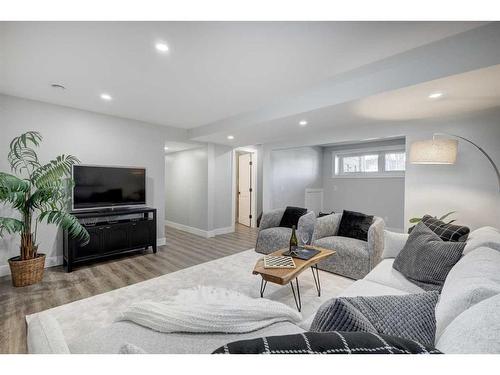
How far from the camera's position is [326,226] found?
10.6 ft

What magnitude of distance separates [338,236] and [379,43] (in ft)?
7.69

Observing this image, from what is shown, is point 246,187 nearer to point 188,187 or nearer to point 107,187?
point 188,187

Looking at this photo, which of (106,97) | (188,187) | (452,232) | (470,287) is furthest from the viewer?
(188,187)

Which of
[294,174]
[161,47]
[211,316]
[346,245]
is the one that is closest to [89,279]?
[211,316]

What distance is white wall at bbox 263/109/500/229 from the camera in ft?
9.25

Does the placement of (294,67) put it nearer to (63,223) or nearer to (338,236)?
(338,236)

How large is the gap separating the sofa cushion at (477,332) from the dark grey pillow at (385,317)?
0.07m

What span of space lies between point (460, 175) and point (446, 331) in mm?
3166

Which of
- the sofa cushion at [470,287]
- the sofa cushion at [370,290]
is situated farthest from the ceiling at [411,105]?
the sofa cushion at [370,290]

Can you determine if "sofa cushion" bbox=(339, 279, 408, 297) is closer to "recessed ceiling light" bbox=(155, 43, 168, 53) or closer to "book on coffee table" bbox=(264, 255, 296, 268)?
"book on coffee table" bbox=(264, 255, 296, 268)

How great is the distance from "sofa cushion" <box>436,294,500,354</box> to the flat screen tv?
4.04 meters

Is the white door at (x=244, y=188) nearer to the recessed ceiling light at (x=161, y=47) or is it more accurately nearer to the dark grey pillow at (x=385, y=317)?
the recessed ceiling light at (x=161, y=47)
